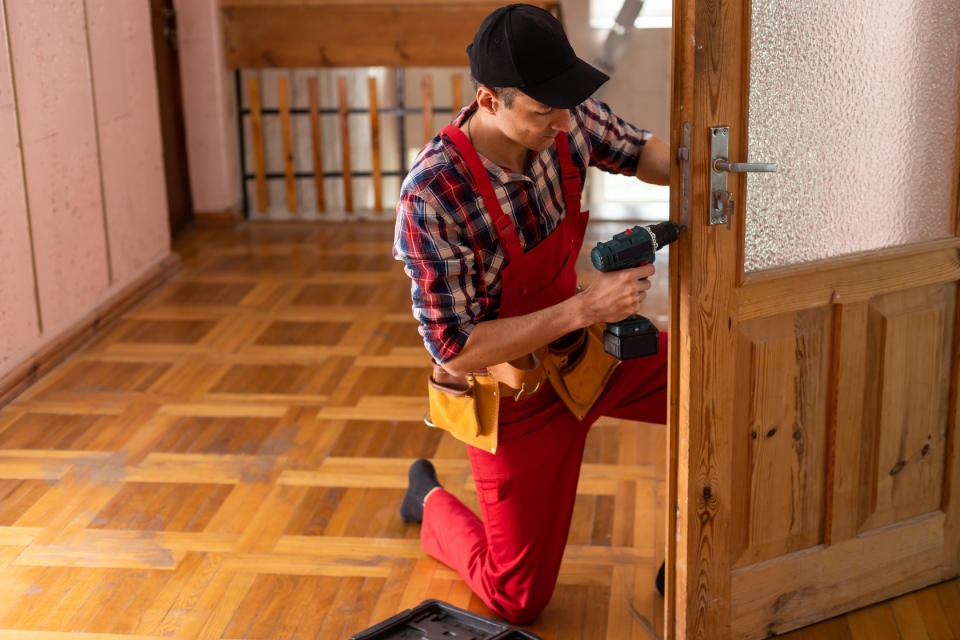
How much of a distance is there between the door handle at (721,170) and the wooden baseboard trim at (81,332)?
8.64 feet

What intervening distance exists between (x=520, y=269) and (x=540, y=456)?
41 centimetres

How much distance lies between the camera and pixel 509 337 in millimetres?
2125

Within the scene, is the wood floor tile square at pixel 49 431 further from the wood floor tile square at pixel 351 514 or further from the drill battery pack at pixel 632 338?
the drill battery pack at pixel 632 338

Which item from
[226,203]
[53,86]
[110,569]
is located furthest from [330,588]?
[226,203]

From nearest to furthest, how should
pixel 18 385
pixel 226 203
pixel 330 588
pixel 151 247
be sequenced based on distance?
1. pixel 330 588
2. pixel 18 385
3. pixel 151 247
4. pixel 226 203

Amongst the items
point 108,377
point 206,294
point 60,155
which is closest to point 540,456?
point 108,377

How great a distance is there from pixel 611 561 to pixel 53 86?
8.91 ft

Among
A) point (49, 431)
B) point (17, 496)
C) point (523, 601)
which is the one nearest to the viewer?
point (523, 601)

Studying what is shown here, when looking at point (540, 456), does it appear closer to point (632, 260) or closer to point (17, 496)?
point (632, 260)

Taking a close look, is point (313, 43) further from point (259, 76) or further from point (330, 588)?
point (330, 588)

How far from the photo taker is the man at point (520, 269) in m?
2.02

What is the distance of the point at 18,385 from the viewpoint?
376cm

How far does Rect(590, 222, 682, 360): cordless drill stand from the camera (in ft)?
6.33

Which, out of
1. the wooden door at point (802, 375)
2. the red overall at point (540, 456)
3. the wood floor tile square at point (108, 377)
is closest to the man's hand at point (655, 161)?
the red overall at point (540, 456)
